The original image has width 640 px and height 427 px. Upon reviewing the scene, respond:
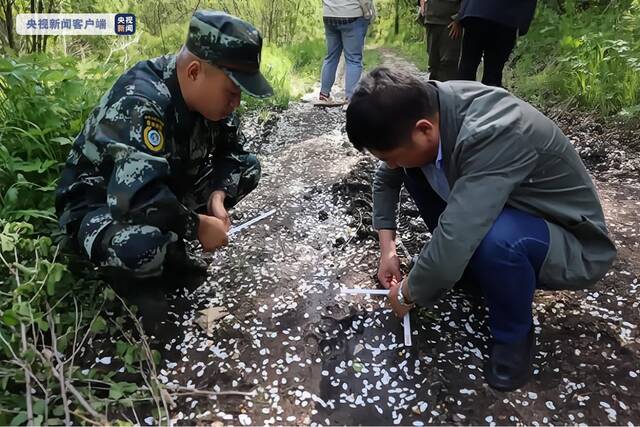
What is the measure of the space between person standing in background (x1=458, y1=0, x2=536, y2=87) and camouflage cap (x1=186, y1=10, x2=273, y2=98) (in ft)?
5.69

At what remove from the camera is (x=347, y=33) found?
465 centimetres

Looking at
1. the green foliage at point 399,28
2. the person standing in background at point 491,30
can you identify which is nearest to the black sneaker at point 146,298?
the person standing in background at point 491,30

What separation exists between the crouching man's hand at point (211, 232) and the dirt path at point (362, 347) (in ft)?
1.06

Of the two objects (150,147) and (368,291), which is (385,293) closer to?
(368,291)

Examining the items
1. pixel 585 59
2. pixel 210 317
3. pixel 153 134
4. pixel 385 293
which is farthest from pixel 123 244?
pixel 585 59

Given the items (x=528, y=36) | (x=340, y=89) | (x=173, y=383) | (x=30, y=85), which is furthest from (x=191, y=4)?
(x=173, y=383)

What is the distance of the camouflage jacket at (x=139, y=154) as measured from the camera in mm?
1478

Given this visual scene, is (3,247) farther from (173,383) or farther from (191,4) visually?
(191,4)

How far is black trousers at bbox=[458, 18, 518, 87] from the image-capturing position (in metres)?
2.90

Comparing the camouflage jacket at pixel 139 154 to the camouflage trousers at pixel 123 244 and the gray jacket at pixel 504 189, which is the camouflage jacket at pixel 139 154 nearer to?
the camouflage trousers at pixel 123 244

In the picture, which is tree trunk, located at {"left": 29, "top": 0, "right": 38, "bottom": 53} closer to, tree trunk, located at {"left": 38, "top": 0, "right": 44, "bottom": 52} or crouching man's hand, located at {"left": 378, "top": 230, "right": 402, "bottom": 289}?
tree trunk, located at {"left": 38, "top": 0, "right": 44, "bottom": 52}

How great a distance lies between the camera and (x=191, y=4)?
7082 mm

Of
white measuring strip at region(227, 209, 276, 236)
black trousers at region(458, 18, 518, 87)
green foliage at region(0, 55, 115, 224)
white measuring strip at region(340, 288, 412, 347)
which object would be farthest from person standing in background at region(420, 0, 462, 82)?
green foliage at region(0, 55, 115, 224)

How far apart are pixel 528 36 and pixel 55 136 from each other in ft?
17.7
